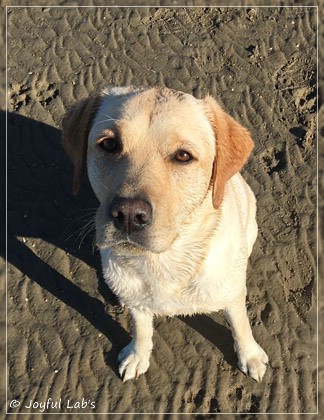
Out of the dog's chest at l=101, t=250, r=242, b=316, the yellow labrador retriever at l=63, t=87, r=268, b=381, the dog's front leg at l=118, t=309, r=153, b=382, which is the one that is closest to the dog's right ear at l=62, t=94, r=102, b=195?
the yellow labrador retriever at l=63, t=87, r=268, b=381

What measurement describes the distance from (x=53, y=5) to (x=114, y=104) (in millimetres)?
4035

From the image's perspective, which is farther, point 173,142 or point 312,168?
point 312,168

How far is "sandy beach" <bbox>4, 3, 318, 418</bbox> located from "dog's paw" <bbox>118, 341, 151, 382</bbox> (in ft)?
0.31

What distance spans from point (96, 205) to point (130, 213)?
8.91ft

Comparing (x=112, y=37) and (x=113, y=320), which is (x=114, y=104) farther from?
(x=112, y=37)

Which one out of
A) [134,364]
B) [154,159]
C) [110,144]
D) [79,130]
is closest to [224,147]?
[154,159]

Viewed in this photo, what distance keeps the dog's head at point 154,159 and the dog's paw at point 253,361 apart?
1821 millimetres

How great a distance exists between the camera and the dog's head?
9.28 feet

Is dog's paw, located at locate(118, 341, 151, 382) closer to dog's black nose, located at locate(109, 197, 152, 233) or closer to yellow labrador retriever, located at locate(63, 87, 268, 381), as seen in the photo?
yellow labrador retriever, located at locate(63, 87, 268, 381)

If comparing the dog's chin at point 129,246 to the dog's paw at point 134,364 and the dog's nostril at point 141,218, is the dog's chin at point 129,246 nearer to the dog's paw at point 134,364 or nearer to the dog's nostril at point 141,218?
the dog's nostril at point 141,218

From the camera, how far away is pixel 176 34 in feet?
20.5

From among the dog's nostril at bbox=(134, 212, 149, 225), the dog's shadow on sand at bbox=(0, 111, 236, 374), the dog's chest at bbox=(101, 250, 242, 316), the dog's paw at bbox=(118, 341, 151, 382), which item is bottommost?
the dog's paw at bbox=(118, 341, 151, 382)

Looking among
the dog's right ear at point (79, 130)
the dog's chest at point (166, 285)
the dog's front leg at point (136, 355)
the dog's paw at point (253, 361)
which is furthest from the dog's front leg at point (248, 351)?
the dog's right ear at point (79, 130)

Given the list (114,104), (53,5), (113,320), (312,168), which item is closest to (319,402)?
(113,320)
